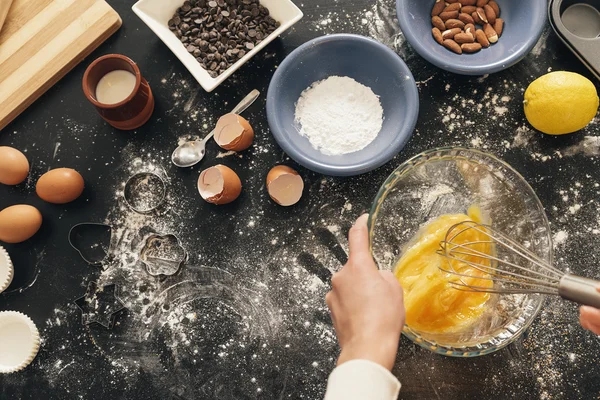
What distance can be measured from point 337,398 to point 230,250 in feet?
1.95

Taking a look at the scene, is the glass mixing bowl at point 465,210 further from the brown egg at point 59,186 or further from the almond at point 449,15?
the brown egg at point 59,186

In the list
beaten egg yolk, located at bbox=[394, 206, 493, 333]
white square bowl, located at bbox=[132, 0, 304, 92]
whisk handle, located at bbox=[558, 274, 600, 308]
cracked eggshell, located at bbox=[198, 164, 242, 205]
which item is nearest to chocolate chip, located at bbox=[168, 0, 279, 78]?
white square bowl, located at bbox=[132, 0, 304, 92]

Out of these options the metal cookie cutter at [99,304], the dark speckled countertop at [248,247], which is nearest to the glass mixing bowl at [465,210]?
the dark speckled countertop at [248,247]

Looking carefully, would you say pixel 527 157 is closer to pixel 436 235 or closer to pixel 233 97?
pixel 436 235

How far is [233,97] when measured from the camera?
148cm

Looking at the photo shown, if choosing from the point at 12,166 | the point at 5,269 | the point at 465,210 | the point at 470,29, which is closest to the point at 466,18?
the point at 470,29

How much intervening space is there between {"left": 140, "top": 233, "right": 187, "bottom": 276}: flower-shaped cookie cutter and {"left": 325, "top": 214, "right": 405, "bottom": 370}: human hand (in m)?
0.53

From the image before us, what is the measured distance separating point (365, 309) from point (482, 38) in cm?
83

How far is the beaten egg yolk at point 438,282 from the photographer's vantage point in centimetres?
120

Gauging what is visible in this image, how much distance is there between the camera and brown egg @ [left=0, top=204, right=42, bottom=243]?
1.38 metres

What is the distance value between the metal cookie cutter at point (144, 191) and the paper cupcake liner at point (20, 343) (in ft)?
1.36

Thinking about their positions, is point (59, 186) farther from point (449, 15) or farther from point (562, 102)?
point (562, 102)

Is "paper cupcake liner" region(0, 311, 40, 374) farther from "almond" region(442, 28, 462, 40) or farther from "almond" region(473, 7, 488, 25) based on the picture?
"almond" region(473, 7, 488, 25)

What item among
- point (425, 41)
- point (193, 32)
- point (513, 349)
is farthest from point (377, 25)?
point (513, 349)
